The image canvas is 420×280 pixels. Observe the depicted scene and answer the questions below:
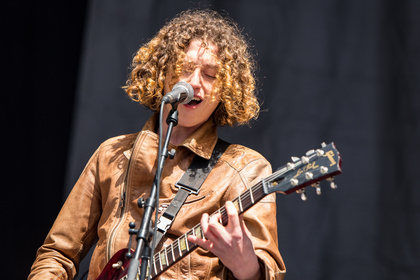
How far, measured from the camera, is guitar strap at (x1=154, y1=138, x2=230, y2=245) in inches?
78.2

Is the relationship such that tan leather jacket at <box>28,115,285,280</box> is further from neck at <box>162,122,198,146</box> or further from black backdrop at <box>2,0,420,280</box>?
black backdrop at <box>2,0,420,280</box>

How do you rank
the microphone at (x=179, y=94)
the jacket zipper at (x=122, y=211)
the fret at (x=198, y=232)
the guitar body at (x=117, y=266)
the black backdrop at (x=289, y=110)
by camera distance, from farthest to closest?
1. the black backdrop at (x=289, y=110)
2. the jacket zipper at (x=122, y=211)
3. the guitar body at (x=117, y=266)
4. the fret at (x=198, y=232)
5. the microphone at (x=179, y=94)

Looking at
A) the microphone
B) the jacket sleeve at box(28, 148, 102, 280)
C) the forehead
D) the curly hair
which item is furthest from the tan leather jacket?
the microphone

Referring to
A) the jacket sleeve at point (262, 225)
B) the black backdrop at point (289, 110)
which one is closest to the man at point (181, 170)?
the jacket sleeve at point (262, 225)

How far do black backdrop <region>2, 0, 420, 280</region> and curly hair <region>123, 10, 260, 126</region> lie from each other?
461 mm

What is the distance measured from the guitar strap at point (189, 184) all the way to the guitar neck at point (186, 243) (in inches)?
3.0

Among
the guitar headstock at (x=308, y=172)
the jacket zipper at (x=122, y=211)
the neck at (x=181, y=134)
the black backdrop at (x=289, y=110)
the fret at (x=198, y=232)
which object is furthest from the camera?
the black backdrop at (x=289, y=110)

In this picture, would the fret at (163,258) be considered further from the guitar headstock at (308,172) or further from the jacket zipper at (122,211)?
the guitar headstock at (308,172)

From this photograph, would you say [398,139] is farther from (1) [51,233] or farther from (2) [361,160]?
(1) [51,233]

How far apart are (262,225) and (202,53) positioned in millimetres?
722

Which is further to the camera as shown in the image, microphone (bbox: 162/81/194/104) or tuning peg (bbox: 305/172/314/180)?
microphone (bbox: 162/81/194/104)

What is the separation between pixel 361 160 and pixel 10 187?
1.77 metres

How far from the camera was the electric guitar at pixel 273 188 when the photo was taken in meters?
1.56

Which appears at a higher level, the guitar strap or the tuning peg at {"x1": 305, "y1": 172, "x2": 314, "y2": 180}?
the tuning peg at {"x1": 305, "y1": 172, "x2": 314, "y2": 180}
